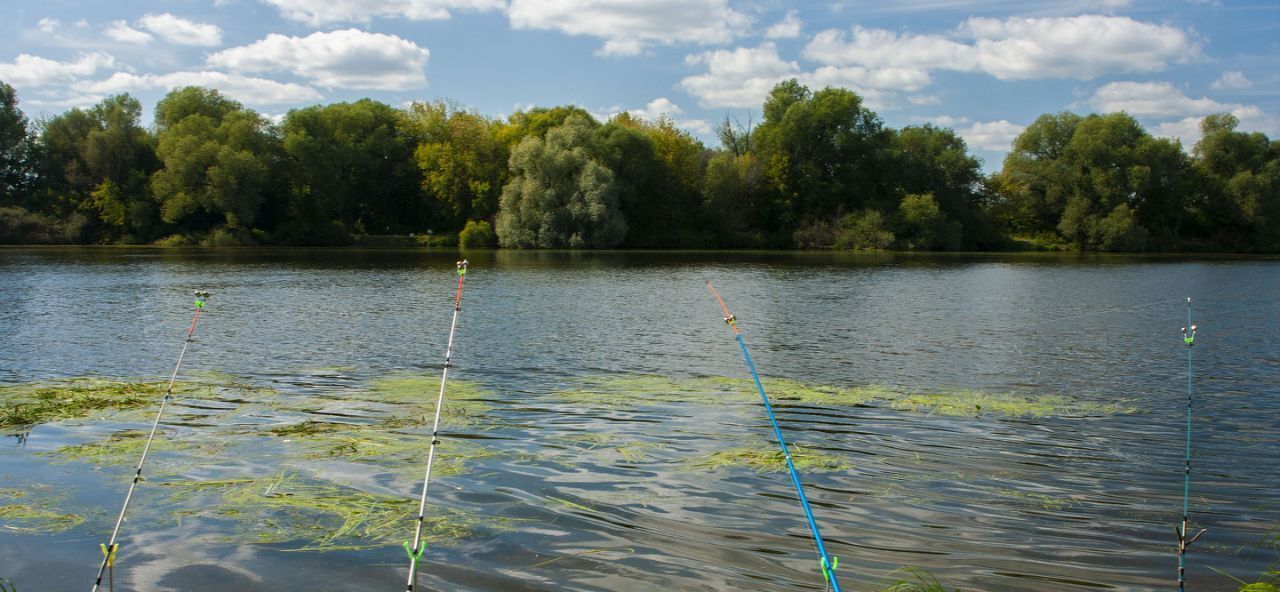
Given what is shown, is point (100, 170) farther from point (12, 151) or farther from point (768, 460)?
point (768, 460)

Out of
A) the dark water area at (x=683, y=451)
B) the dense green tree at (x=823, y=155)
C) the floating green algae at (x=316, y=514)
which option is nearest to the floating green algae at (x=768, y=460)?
the dark water area at (x=683, y=451)

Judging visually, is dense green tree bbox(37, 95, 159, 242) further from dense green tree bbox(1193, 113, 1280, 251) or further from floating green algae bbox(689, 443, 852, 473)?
dense green tree bbox(1193, 113, 1280, 251)

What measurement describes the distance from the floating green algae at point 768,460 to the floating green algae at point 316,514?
9.88 feet

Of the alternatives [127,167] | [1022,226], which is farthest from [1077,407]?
[127,167]

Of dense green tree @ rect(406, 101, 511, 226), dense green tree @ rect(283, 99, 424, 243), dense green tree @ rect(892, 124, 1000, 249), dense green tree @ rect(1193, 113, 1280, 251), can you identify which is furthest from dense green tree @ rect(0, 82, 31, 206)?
dense green tree @ rect(1193, 113, 1280, 251)

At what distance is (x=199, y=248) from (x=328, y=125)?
20784 mm

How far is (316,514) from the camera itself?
8562 millimetres

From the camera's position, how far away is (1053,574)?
7141 millimetres

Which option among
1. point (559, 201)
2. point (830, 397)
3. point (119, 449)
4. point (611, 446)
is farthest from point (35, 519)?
point (559, 201)

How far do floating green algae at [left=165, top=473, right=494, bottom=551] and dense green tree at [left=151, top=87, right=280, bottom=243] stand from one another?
80905 mm

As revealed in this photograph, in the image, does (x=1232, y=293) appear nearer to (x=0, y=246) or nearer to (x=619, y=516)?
(x=619, y=516)

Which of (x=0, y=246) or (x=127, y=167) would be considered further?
(x=127, y=167)

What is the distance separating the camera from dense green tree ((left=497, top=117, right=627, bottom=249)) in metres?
79.2

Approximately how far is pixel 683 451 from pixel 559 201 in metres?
70.2
